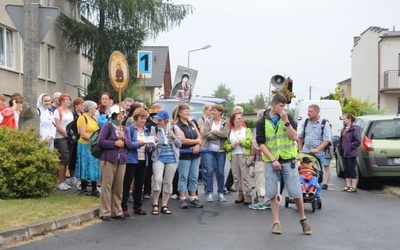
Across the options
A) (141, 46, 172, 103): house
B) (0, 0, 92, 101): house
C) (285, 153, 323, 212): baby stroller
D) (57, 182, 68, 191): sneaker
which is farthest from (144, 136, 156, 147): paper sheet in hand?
(141, 46, 172, 103): house

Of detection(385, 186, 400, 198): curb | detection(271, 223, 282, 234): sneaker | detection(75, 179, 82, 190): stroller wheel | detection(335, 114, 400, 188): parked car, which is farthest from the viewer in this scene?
detection(335, 114, 400, 188): parked car

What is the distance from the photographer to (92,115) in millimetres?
10922

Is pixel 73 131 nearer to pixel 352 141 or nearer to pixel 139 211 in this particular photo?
pixel 139 211

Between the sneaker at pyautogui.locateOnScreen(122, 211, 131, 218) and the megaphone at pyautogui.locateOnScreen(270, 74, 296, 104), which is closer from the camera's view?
the sneaker at pyautogui.locateOnScreen(122, 211, 131, 218)

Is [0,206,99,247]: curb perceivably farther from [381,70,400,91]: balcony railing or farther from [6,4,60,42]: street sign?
[381,70,400,91]: balcony railing

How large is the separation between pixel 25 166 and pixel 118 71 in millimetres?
2283

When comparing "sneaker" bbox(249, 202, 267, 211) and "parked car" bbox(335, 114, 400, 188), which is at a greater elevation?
"parked car" bbox(335, 114, 400, 188)

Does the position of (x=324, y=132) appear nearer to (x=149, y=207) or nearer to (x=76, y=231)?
(x=149, y=207)

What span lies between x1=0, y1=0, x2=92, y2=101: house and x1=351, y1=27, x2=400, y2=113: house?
75.3 ft

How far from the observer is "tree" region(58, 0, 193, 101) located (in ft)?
94.4

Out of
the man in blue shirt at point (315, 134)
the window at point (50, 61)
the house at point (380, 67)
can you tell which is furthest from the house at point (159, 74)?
the man in blue shirt at point (315, 134)

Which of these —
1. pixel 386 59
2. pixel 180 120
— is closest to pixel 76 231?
pixel 180 120

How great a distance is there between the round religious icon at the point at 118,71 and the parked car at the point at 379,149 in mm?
6932

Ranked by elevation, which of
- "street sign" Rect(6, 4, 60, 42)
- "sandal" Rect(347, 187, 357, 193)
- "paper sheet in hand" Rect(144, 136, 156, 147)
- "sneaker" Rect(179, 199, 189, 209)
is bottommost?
"sandal" Rect(347, 187, 357, 193)
